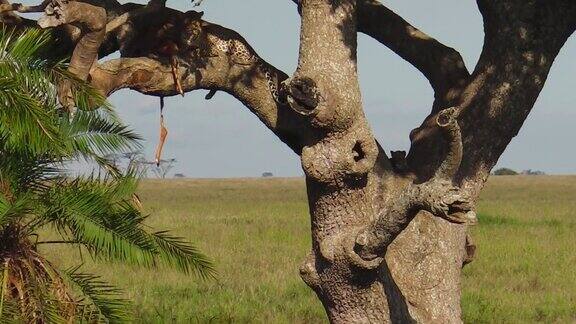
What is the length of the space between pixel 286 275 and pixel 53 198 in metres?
9.02

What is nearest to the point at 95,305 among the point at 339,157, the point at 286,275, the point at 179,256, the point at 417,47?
the point at 179,256

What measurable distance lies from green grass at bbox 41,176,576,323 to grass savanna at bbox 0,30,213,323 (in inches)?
145

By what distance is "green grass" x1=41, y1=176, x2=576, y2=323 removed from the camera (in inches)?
556

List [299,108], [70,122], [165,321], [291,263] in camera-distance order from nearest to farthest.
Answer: [299,108] → [70,122] → [165,321] → [291,263]

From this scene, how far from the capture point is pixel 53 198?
890 cm

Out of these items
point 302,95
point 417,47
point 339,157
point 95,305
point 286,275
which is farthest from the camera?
point 286,275

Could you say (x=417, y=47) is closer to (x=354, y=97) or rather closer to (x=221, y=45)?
(x=354, y=97)

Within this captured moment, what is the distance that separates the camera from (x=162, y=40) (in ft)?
31.2

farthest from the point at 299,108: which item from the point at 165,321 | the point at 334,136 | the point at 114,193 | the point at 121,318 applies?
the point at 165,321

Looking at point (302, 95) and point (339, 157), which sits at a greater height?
point (302, 95)

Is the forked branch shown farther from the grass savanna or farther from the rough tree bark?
the grass savanna

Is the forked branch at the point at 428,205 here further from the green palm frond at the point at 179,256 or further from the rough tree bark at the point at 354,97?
the green palm frond at the point at 179,256

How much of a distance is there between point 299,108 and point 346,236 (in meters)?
1.37

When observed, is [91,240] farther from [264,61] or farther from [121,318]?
[264,61]
